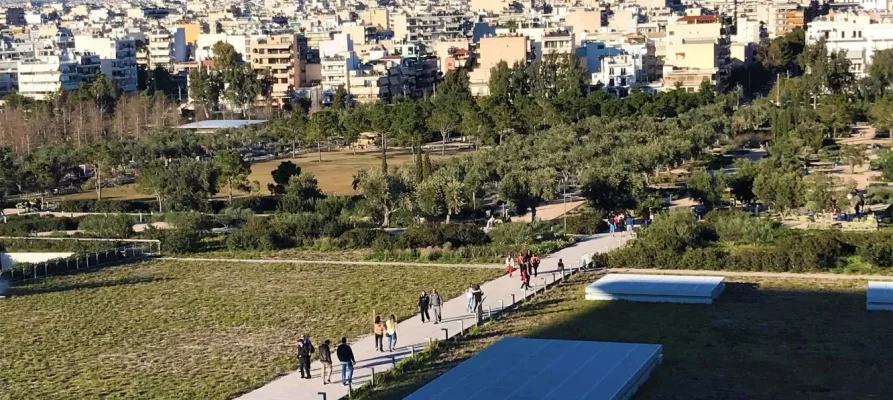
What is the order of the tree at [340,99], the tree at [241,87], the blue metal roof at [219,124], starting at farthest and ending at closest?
the tree at [241,87] < the tree at [340,99] < the blue metal roof at [219,124]

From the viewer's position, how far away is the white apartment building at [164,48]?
126m

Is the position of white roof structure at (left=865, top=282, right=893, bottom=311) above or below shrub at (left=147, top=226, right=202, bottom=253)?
below

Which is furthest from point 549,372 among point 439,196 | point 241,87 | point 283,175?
point 241,87

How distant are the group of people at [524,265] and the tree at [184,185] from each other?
16155mm

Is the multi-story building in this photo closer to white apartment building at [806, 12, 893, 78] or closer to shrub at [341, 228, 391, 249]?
white apartment building at [806, 12, 893, 78]

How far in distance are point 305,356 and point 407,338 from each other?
10.6 feet

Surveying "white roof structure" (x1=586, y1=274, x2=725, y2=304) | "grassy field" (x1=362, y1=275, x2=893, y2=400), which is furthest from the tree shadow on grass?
"white roof structure" (x1=586, y1=274, x2=725, y2=304)

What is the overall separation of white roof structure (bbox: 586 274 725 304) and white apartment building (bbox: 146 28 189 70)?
101 meters

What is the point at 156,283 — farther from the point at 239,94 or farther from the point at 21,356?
the point at 239,94

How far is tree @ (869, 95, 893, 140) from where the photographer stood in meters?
61.3

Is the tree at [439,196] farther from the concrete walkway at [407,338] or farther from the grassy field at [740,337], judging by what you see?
the grassy field at [740,337]

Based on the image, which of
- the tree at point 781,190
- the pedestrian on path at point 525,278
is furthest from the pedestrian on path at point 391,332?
the tree at point 781,190

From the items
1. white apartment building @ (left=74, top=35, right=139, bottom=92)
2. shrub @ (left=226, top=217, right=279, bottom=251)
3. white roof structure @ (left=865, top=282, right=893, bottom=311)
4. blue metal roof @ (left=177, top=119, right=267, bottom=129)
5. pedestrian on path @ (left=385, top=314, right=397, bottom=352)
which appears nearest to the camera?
pedestrian on path @ (left=385, top=314, right=397, bottom=352)

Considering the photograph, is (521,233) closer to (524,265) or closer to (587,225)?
(587,225)
